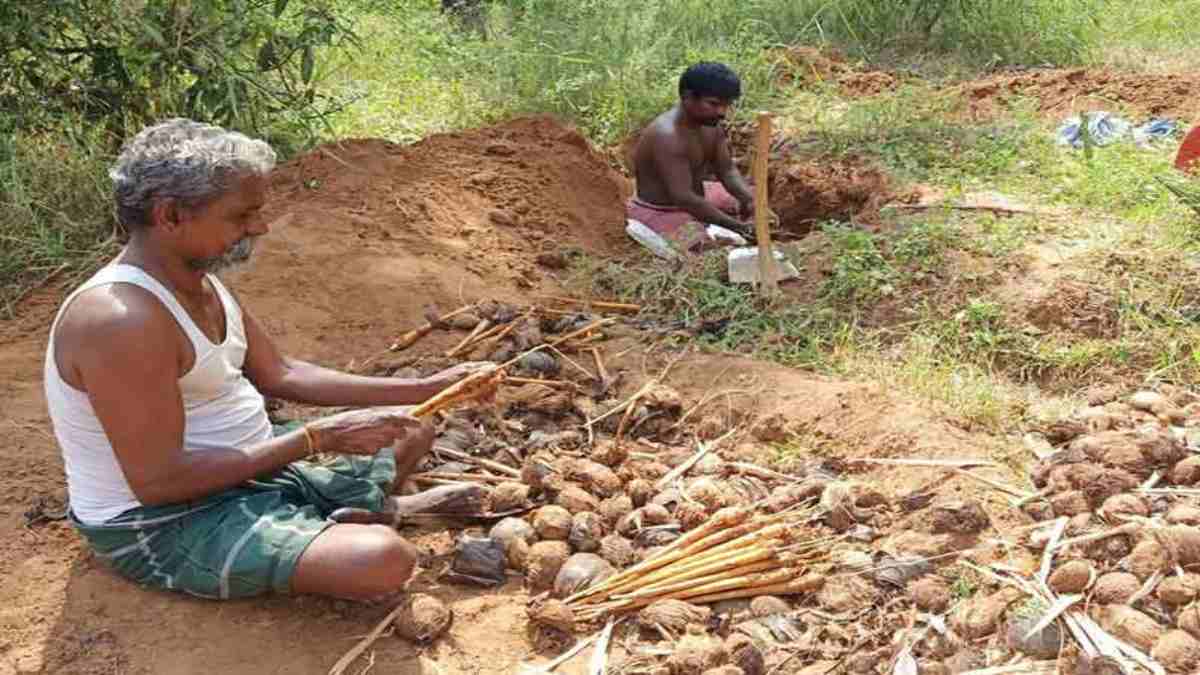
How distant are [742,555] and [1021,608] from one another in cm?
66

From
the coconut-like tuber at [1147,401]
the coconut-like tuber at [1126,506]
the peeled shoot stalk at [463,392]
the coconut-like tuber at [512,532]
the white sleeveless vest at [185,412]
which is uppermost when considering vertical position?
the white sleeveless vest at [185,412]

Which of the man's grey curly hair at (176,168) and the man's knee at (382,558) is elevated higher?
the man's grey curly hair at (176,168)

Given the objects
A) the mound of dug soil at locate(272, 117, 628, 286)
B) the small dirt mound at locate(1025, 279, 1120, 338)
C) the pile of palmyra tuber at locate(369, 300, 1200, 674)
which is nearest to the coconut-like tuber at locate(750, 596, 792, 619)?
the pile of palmyra tuber at locate(369, 300, 1200, 674)

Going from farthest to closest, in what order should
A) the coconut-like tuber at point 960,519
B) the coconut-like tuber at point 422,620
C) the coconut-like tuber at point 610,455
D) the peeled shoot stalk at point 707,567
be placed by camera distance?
the coconut-like tuber at point 610,455 → the coconut-like tuber at point 960,519 → the peeled shoot stalk at point 707,567 → the coconut-like tuber at point 422,620

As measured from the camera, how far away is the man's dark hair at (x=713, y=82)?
18.6ft

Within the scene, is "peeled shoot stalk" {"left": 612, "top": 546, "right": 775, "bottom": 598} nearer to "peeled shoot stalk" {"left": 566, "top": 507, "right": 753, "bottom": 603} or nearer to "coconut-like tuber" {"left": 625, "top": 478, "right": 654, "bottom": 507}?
"peeled shoot stalk" {"left": 566, "top": 507, "right": 753, "bottom": 603}

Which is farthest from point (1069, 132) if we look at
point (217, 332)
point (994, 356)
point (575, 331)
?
point (217, 332)

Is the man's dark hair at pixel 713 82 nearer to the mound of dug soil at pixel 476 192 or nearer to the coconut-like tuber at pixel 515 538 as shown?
the mound of dug soil at pixel 476 192

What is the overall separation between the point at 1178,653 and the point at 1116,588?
0.72 ft

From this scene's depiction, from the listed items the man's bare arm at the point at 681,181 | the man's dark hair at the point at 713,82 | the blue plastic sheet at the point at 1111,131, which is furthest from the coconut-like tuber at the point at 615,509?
the blue plastic sheet at the point at 1111,131

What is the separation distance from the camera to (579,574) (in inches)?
120

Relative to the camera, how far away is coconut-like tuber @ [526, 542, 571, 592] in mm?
3096

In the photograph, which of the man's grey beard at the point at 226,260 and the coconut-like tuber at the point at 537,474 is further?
the coconut-like tuber at the point at 537,474

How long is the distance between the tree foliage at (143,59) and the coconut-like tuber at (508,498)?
2685 mm
